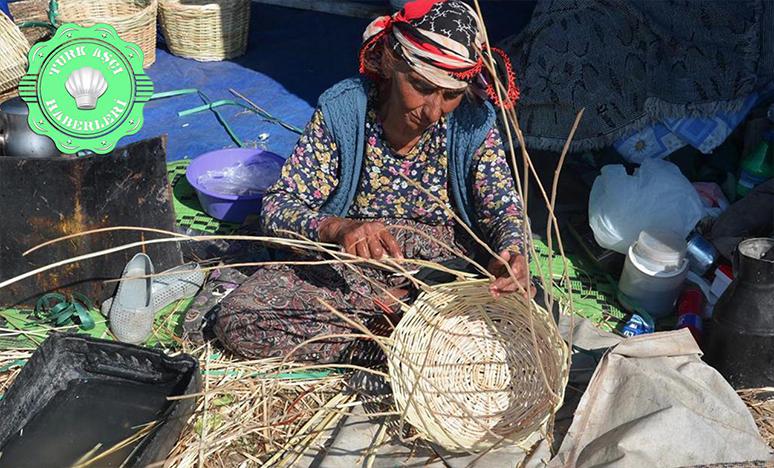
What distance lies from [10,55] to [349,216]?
2751mm

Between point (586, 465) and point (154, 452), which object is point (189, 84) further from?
point (586, 465)

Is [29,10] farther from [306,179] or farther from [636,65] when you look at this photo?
[636,65]

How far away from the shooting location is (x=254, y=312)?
273cm

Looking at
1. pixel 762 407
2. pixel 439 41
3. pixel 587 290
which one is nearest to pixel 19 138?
pixel 439 41

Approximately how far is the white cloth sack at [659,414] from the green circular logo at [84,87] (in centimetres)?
175

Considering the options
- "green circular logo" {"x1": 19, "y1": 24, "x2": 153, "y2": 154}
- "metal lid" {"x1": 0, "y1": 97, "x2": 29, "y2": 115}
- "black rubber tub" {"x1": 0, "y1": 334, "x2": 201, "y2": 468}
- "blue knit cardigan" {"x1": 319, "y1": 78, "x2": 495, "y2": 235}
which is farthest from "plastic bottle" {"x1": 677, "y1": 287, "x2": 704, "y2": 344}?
"metal lid" {"x1": 0, "y1": 97, "x2": 29, "y2": 115}

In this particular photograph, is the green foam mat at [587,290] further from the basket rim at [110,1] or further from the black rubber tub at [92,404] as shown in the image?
the basket rim at [110,1]

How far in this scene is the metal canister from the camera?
3.22 meters

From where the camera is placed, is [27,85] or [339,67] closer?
[27,85]

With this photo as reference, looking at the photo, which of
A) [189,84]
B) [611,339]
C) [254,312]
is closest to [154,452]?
[254,312]

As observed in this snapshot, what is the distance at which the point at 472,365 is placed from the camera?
247cm

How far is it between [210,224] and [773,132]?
241 centimetres

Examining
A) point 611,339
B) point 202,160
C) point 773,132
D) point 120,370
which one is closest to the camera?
point 120,370

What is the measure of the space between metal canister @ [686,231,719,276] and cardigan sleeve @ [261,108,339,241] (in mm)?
1431
